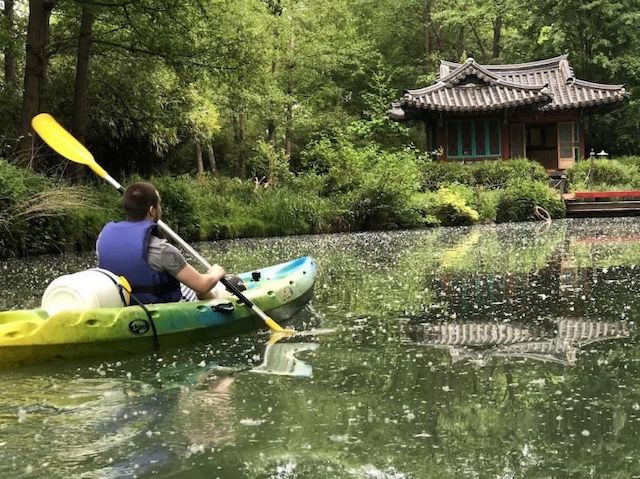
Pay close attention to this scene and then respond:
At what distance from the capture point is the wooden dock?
1905cm

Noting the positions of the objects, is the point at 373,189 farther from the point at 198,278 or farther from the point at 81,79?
the point at 198,278

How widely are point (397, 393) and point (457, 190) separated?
15.4 metres

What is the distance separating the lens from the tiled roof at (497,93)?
22625mm

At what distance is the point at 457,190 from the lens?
60.0 ft

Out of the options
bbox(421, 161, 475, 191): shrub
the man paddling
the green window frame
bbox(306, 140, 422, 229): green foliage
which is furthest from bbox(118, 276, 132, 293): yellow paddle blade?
the green window frame

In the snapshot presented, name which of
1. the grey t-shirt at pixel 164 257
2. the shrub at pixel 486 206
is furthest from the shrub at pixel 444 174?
the grey t-shirt at pixel 164 257

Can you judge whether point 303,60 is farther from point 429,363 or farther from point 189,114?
point 429,363

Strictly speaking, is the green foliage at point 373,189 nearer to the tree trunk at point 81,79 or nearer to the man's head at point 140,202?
the tree trunk at point 81,79

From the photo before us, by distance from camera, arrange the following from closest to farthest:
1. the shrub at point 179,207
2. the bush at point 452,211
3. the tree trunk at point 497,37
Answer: the shrub at point 179,207, the bush at point 452,211, the tree trunk at point 497,37

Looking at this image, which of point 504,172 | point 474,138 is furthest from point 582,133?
point 504,172

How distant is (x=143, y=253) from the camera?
4.35 meters

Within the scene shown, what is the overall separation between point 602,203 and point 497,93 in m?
6.04

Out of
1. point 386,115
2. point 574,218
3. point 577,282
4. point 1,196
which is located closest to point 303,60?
point 386,115

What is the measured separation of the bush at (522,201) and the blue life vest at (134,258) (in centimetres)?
1483
